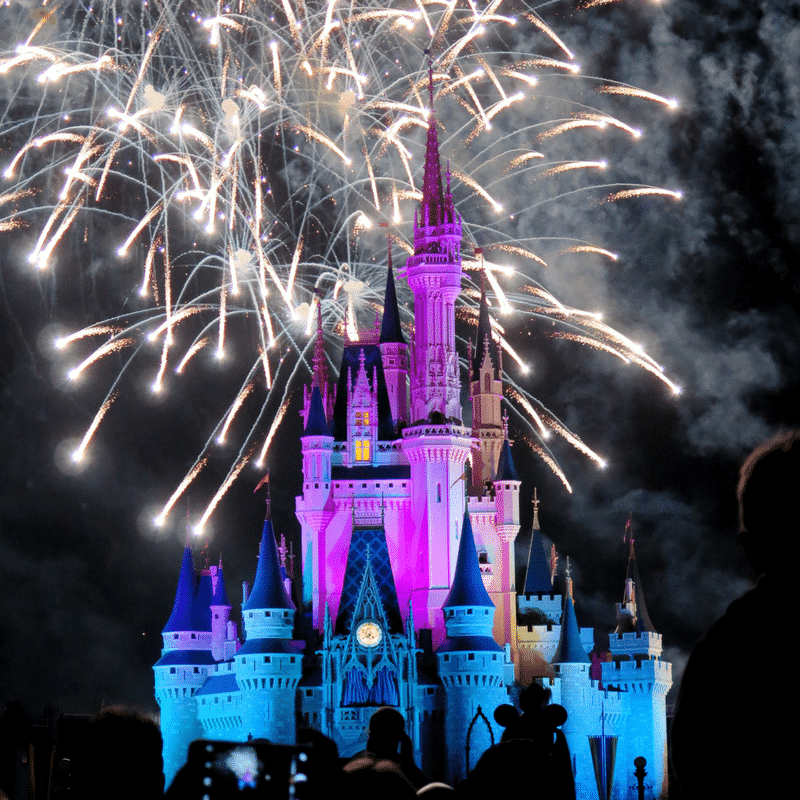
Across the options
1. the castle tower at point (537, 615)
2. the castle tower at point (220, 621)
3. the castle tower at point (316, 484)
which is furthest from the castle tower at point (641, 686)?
the castle tower at point (220, 621)

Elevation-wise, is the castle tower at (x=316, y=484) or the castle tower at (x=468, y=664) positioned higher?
the castle tower at (x=316, y=484)

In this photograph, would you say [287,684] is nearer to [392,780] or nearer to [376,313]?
[376,313]

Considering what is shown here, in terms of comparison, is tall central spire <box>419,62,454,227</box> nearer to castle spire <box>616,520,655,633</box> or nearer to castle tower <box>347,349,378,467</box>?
castle tower <box>347,349,378,467</box>

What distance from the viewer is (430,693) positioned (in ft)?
224

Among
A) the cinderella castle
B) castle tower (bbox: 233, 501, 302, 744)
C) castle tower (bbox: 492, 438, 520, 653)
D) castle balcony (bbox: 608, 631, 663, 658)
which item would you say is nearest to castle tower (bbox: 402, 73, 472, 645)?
the cinderella castle

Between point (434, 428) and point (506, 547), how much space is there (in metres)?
7.46

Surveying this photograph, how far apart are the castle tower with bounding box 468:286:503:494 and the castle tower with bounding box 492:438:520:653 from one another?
220cm

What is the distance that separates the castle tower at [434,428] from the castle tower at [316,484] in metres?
4.04

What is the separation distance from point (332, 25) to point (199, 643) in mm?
33771

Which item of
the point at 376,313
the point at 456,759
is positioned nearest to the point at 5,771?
the point at 456,759

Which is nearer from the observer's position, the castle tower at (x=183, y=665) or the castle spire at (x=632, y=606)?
the castle tower at (x=183, y=665)

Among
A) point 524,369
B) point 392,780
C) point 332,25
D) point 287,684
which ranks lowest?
point 392,780

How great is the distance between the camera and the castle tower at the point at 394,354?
252 feet

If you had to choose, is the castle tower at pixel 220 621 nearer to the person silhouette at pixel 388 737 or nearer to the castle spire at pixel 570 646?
the castle spire at pixel 570 646
